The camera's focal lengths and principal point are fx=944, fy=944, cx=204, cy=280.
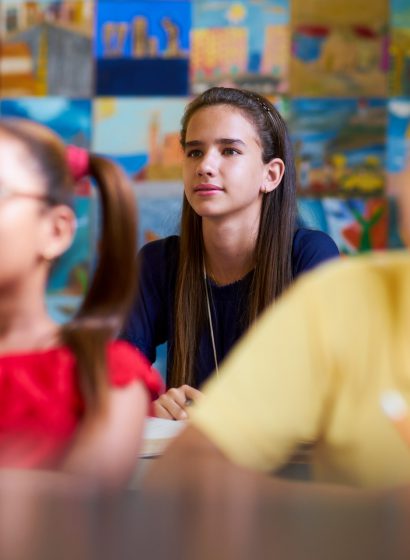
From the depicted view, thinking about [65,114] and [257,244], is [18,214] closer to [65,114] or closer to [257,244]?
[257,244]

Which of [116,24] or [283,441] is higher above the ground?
[116,24]

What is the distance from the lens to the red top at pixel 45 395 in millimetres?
732

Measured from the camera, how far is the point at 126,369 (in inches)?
29.6

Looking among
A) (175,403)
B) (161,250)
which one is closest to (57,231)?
(175,403)

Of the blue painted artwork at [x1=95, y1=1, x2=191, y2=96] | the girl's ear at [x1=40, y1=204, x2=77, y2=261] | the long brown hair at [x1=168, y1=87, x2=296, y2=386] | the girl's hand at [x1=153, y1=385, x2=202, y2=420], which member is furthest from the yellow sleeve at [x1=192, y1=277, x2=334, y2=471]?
the blue painted artwork at [x1=95, y1=1, x2=191, y2=96]

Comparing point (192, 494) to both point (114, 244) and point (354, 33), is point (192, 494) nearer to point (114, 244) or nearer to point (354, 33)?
point (114, 244)

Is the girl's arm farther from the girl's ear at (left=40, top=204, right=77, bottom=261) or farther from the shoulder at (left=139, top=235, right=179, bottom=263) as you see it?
the shoulder at (left=139, top=235, right=179, bottom=263)

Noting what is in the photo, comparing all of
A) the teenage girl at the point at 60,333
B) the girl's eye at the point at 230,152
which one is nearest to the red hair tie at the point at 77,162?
the teenage girl at the point at 60,333

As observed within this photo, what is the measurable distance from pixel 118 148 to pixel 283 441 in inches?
106

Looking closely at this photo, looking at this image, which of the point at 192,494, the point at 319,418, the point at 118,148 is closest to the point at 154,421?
the point at 319,418

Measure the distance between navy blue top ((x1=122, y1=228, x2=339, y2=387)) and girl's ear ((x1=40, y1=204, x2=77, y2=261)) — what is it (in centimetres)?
83

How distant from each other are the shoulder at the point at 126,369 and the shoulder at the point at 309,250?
88 centimetres

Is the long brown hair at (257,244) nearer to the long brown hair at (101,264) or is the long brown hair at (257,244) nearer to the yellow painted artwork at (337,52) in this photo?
the long brown hair at (101,264)

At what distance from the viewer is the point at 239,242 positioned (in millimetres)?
1731
